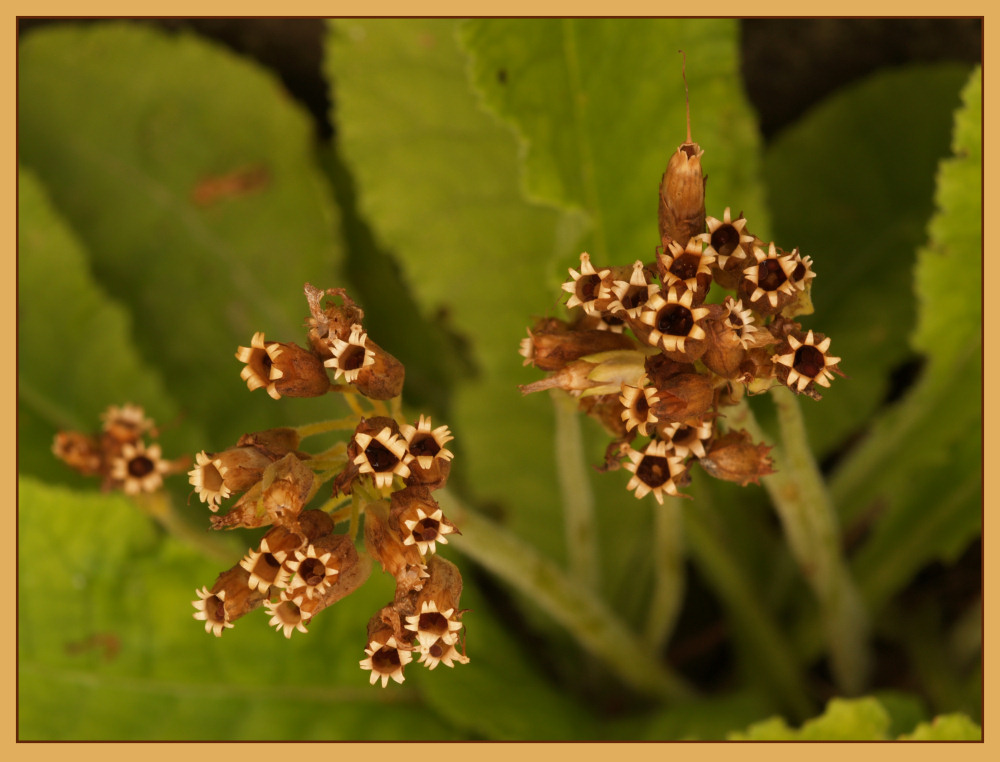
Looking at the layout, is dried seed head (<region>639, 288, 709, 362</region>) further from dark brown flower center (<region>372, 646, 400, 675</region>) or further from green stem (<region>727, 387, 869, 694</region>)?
dark brown flower center (<region>372, 646, 400, 675</region>)

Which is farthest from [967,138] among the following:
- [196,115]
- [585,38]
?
[196,115]

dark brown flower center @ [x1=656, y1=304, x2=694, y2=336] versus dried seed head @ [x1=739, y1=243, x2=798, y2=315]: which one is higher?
dried seed head @ [x1=739, y1=243, x2=798, y2=315]

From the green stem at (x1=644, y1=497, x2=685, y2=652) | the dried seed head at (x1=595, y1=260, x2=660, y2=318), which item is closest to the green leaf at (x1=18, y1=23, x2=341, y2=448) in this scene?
the green stem at (x1=644, y1=497, x2=685, y2=652)

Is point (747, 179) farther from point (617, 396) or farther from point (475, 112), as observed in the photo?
point (617, 396)

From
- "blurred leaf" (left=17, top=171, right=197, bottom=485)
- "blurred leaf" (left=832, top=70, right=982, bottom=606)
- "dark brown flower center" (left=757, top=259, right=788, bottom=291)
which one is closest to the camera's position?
"dark brown flower center" (left=757, top=259, right=788, bottom=291)

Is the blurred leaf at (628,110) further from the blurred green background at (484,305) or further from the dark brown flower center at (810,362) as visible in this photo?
the dark brown flower center at (810,362)

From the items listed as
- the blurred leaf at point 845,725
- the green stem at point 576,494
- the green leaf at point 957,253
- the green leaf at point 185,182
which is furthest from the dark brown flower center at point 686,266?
the green leaf at point 185,182

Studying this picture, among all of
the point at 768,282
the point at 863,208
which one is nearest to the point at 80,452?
the point at 768,282
